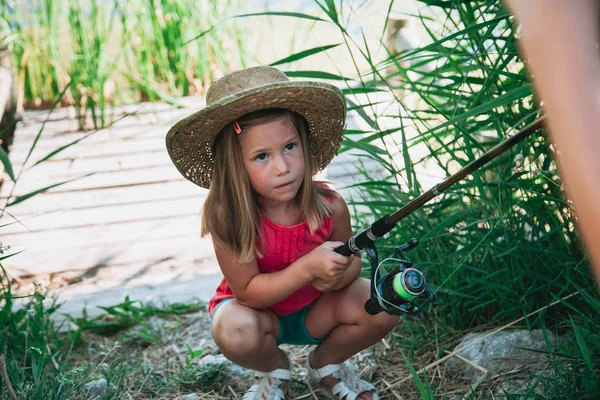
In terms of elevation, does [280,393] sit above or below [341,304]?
below

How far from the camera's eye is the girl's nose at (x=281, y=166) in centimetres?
188

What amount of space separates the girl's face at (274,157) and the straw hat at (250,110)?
0.20 ft

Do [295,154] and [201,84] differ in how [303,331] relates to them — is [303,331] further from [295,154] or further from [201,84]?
[201,84]

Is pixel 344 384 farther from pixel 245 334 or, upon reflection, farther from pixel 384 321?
pixel 245 334

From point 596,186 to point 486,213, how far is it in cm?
170

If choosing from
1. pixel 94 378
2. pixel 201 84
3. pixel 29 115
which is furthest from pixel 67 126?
pixel 94 378

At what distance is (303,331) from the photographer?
2240mm

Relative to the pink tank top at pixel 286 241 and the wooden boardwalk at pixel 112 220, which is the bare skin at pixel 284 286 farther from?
the wooden boardwalk at pixel 112 220

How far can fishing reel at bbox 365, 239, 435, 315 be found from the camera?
5.48 feet

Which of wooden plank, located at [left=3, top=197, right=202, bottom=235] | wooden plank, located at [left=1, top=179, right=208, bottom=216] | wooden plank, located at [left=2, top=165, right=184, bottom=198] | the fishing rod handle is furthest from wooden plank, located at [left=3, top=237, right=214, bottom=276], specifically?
the fishing rod handle

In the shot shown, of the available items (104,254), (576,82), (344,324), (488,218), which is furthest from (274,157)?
(104,254)

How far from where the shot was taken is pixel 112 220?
4.10 metres

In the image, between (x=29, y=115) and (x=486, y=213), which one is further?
(x=29, y=115)

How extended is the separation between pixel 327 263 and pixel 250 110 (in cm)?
44
